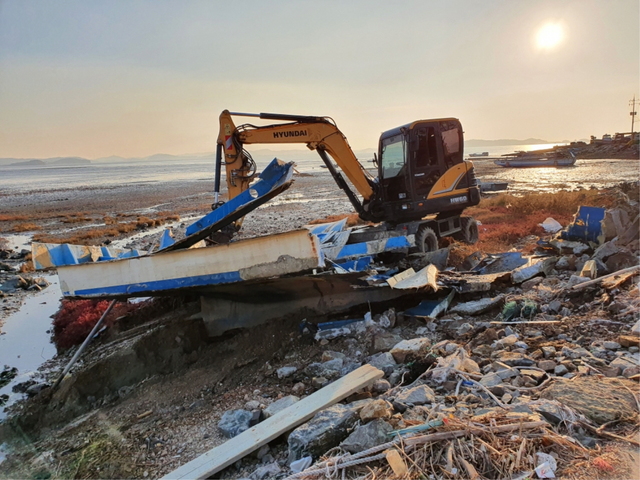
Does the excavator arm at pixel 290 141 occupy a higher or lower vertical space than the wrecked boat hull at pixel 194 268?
higher

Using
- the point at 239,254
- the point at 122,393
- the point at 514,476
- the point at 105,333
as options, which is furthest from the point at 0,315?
the point at 514,476

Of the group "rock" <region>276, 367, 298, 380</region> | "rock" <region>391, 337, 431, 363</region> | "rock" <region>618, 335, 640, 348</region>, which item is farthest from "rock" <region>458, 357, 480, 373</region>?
"rock" <region>276, 367, 298, 380</region>

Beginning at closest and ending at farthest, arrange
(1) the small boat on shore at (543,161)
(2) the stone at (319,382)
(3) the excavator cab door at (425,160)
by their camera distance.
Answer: (2) the stone at (319,382) → (3) the excavator cab door at (425,160) → (1) the small boat on shore at (543,161)

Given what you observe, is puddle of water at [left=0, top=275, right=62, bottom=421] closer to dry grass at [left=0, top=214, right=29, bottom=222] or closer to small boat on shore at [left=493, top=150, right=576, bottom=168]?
dry grass at [left=0, top=214, right=29, bottom=222]

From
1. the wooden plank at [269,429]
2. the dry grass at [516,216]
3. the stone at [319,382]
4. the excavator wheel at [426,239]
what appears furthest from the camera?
the dry grass at [516,216]

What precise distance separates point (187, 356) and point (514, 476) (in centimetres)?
417

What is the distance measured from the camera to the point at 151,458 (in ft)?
10.5

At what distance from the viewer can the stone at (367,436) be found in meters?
2.46

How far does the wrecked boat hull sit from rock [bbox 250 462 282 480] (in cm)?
212

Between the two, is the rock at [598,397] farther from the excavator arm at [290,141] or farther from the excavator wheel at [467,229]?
the excavator wheel at [467,229]

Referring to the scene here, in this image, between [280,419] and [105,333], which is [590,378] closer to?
[280,419]

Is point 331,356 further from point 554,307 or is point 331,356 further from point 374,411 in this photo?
point 554,307

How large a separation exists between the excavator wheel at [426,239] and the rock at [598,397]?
4952 mm

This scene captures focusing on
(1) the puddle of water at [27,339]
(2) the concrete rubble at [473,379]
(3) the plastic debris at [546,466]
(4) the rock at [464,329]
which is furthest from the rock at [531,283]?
(1) the puddle of water at [27,339]
